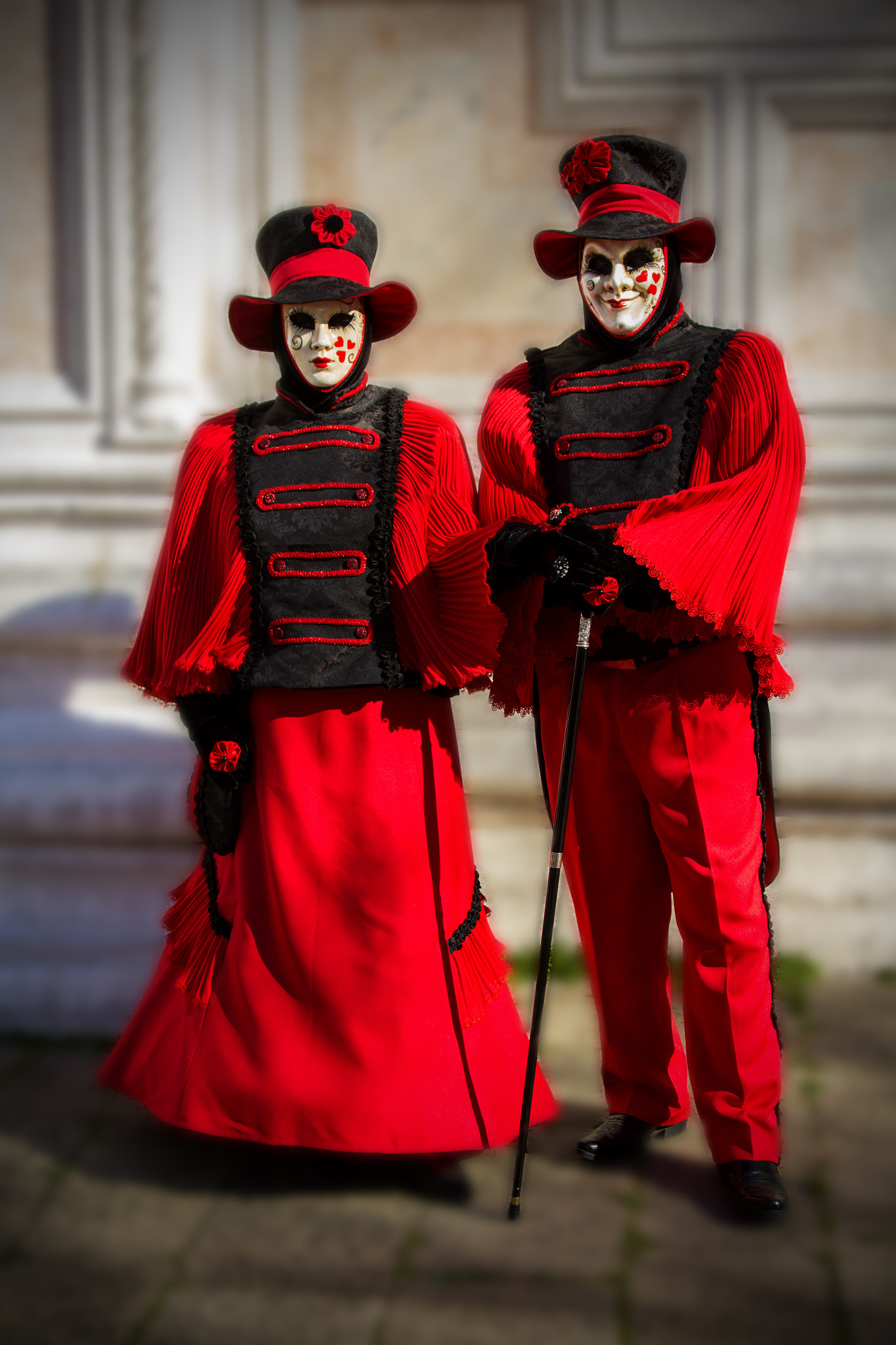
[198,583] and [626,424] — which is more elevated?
[626,424]

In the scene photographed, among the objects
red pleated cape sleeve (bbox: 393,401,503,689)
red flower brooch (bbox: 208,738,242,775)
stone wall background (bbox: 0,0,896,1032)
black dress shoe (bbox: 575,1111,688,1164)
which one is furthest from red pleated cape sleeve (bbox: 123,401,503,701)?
stone wall background (bbox: 0,0,896,1032)

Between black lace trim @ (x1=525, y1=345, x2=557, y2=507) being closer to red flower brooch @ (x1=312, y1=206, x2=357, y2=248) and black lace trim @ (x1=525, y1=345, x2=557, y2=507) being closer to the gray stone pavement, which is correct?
red flower brooch @ (x1=312, y1=206, x2=357, y2=248)

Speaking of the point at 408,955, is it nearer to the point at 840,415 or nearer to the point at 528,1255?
the point at 528,1255

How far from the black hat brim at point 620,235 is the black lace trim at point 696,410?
240 millimetres

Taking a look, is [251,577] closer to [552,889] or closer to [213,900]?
[213,900]

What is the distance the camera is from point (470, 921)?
2873 millimetres

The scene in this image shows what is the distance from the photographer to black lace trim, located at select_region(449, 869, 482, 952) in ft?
9.23

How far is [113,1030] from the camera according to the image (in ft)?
12.2

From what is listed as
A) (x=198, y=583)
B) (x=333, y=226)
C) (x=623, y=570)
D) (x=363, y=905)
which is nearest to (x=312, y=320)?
(x=333, y=226)

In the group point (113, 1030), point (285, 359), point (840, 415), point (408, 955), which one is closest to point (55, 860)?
point (113, 1030)

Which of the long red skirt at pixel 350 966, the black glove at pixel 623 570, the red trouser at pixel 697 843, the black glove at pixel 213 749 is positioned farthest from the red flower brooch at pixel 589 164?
the black glove at pixel 213 749

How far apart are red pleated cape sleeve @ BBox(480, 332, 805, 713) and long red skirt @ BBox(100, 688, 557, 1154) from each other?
1.86ft

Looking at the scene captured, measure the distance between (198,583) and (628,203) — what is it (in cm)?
121

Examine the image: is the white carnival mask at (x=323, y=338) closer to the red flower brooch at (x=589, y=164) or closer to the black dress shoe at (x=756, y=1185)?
the red flower brooch at (x=589, y=164)
